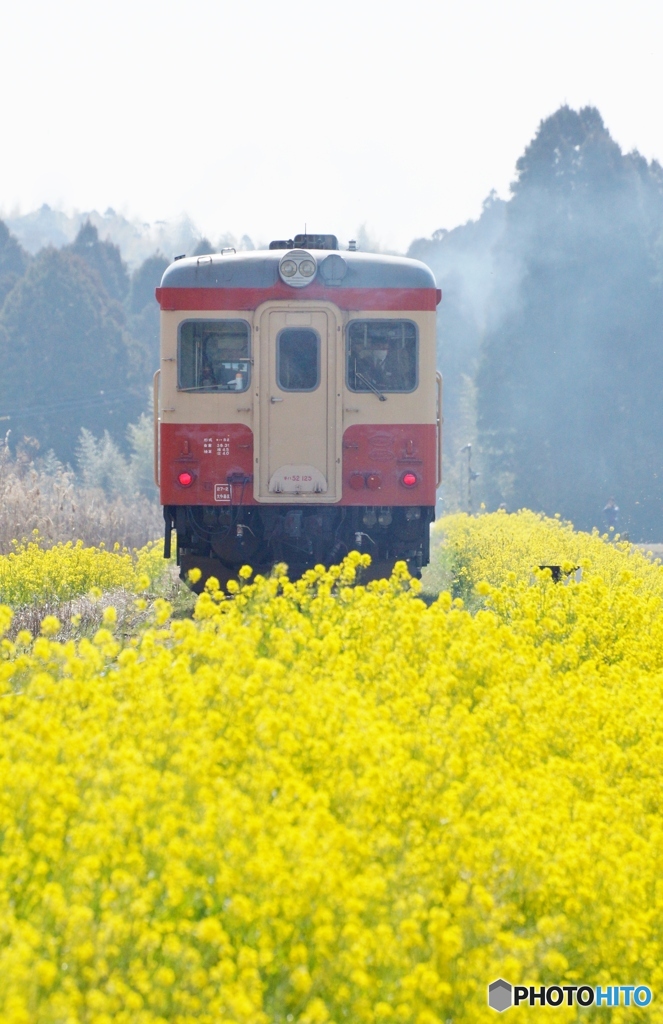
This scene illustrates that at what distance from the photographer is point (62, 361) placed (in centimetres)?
6291

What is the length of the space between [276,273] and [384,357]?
111 cm

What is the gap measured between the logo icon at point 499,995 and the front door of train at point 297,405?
804 cm

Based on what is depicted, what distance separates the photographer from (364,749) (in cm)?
439

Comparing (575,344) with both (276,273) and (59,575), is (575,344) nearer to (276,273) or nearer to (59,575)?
(59,575)

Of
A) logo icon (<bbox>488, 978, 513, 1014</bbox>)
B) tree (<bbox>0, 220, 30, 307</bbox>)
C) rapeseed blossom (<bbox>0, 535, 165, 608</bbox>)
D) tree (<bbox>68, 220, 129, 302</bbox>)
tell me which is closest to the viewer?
logo icon (<bbox>488, 978, 513, 1014</bbox>)

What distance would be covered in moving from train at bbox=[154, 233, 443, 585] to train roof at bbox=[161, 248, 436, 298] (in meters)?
0.01

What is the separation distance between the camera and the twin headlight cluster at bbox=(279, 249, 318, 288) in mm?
11492

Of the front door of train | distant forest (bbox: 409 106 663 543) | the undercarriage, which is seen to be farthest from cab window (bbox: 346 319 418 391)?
distant forest (bbox: 409 106 663 543)

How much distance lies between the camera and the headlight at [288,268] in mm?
11492

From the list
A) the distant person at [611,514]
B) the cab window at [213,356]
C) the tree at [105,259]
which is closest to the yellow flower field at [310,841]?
the cab window at [213,356]

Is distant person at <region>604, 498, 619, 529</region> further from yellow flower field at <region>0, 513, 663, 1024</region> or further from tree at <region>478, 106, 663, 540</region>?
yellow flower field at <region>0, 513, 663, 1024</region>

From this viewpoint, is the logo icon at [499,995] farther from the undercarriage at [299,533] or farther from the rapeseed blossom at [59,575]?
the rapeseed blossom at [59,575]

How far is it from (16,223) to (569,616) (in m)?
169

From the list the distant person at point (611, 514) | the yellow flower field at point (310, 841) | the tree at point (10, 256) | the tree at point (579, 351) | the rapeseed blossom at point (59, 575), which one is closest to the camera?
the yellow flower field at point (310, 841)
